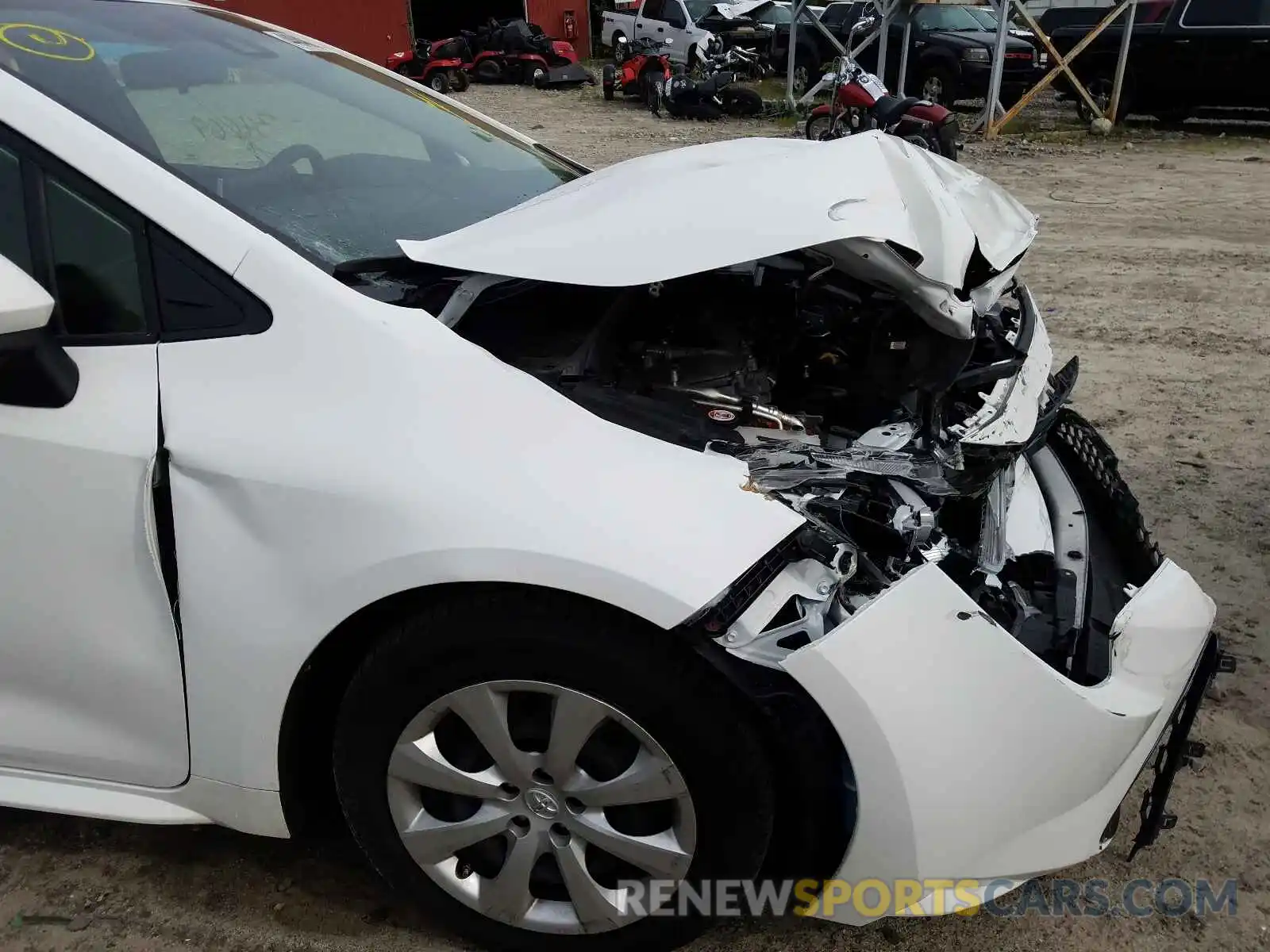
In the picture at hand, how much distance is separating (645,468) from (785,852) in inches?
27.8

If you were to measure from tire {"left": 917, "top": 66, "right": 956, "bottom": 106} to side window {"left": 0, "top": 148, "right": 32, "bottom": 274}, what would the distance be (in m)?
14.5

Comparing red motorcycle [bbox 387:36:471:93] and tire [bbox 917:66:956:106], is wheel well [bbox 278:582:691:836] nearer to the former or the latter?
tire [bbox 917:66:956:106]

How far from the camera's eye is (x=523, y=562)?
1486 mm

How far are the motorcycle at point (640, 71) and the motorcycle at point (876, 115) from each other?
3529 mm

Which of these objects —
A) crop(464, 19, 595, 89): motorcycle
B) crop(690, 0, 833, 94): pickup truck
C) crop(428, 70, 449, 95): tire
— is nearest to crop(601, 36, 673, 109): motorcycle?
crop(690, 0, 833, 94): pickup truck

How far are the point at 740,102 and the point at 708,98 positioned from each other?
49 centimetres

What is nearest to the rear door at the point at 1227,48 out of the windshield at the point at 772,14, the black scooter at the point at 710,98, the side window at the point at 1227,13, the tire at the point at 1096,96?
the side window at the point at 1227,13

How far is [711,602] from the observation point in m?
1.45

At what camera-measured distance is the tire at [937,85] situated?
46.5 feet

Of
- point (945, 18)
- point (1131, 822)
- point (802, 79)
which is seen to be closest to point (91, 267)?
point (1131, 822)

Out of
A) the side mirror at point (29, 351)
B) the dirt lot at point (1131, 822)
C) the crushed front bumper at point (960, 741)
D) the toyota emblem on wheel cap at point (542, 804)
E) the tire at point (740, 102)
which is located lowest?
the dirt lot at point (1131, 822)

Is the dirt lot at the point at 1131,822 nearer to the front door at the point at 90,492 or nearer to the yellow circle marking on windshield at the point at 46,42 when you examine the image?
the front door at the point at 90,492

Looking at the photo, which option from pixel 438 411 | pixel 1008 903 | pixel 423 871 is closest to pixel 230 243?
pixel 438 411

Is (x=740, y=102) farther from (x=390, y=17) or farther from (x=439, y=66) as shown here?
(x=390, y=17)
